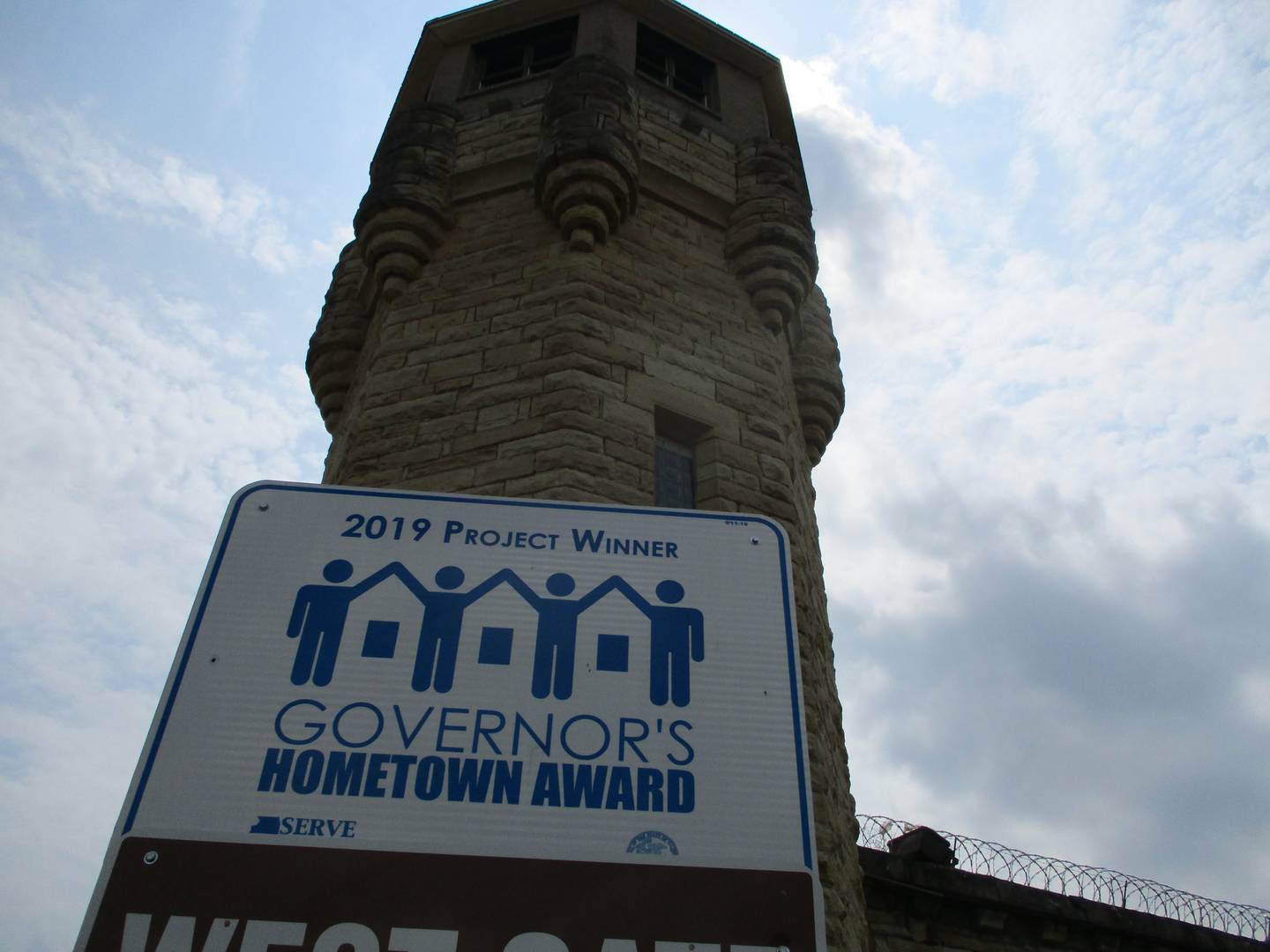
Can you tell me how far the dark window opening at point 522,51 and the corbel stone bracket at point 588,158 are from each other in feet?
6.09

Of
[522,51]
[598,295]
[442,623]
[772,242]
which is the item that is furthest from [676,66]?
[442,623]

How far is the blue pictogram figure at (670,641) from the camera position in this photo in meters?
1.68

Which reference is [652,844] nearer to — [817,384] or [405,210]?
[405,210]

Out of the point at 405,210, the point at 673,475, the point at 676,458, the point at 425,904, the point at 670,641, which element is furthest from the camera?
the point at 405,210

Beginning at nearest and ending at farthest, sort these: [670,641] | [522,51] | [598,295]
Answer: [670,641] < [598,295] < [522,51]

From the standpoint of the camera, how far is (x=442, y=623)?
5.76 ft

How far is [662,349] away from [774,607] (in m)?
4.36

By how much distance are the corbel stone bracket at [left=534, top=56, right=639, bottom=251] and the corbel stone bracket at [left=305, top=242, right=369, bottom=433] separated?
7.23ft

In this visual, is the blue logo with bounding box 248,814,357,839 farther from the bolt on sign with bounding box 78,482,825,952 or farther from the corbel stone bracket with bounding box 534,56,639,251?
the corbel stone bracket with bounding box 534,56,639,251

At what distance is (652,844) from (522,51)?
30.5 feet

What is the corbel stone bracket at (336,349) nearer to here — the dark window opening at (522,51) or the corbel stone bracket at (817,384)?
the dark window opening at (522,51)

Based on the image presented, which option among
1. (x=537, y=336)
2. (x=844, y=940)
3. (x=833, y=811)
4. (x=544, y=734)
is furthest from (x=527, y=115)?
(x=544, y=734)

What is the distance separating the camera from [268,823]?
1.49 m

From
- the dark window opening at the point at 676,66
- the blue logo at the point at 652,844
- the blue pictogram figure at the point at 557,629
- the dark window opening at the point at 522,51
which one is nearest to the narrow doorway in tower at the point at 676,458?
the blue pictogram figure at the point at 557,629
